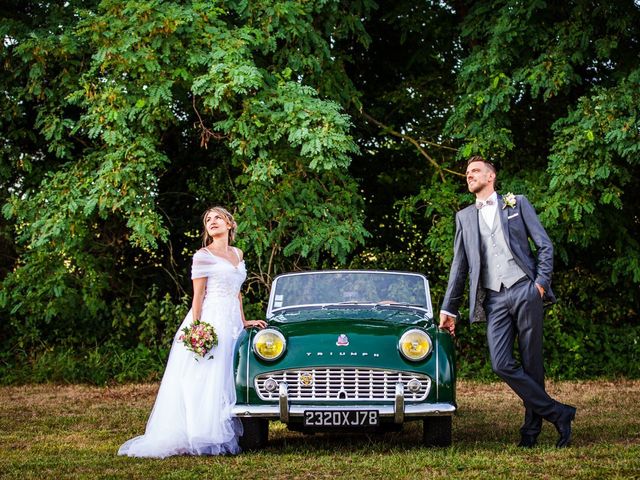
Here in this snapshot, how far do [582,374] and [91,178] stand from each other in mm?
6919

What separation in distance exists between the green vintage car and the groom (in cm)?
→ 37

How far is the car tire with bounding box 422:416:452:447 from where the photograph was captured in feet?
23.0

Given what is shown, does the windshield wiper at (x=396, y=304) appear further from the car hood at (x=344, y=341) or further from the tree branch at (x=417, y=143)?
the tree branch at (x=417, y=143)

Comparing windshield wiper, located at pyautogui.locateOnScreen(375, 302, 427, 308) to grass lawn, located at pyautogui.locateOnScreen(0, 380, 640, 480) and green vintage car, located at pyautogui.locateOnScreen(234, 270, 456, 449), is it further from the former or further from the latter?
grass lawn, located at pyautogui.locateOnScreen(0, 380, 640, 480)

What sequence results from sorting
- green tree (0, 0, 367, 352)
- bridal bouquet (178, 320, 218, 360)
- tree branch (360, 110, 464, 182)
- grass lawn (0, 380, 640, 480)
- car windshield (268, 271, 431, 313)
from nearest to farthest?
grass lawn (0, 380, 640, 480), bridal bouquet (178, 320, 218, 360), car windshield (268, 271, 431, 313), green tree (0, 0, 367, 352), tree branch (360, 110, 464, 182)

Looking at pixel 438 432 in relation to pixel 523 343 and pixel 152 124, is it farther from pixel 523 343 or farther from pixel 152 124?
pixel 152 124

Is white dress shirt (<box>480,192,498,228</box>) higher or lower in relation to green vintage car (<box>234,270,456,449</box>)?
higher

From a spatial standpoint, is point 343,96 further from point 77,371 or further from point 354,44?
point 77,371

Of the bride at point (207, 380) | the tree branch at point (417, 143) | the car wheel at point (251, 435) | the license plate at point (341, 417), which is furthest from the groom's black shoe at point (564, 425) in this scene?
the tree branch at point (417, 143)

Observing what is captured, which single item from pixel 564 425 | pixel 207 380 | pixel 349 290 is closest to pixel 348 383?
pixel 207 380

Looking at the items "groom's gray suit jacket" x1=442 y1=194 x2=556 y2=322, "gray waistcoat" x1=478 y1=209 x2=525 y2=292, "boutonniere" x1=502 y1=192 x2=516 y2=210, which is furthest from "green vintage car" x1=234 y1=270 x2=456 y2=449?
"boutonniere" x1=502 y1=192 x2=516 y2=210

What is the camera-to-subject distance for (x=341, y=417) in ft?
21.6

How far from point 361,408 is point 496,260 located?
1.43 m

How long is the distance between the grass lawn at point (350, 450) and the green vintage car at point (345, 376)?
27 cm
